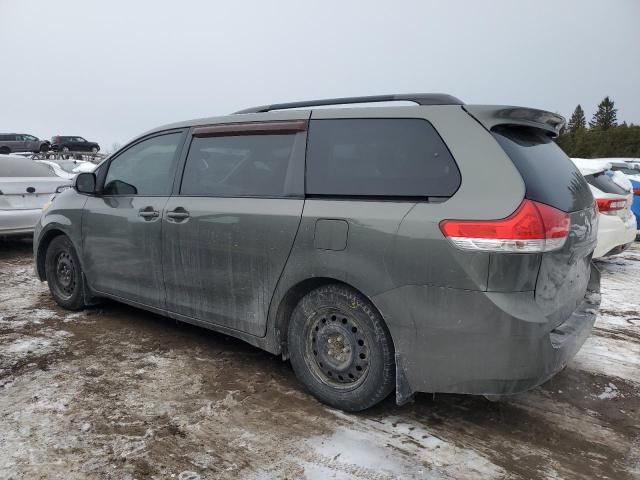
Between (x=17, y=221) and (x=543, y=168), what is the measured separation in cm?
731

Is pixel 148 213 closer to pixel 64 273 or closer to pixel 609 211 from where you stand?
pixel 64 273

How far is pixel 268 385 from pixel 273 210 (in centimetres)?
115

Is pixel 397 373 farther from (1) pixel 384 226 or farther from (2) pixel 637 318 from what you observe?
(2) pixel 637 318

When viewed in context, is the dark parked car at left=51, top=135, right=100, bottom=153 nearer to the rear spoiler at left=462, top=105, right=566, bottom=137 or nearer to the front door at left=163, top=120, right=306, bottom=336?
the front door at left=163, top=120, right=306, bottom=336

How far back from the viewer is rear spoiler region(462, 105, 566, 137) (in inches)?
106

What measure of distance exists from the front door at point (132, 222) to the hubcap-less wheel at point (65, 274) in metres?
0.36

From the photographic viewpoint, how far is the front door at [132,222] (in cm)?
394

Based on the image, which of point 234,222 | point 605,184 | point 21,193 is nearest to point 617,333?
point 605,184

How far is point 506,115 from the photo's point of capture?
274cm

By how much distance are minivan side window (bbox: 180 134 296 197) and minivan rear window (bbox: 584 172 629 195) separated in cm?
452

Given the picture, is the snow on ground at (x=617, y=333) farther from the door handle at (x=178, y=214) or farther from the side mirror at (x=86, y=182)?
the side mirror at (x=86, y=182)

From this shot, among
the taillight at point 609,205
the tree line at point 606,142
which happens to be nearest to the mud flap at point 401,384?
the taillight at point 609,205

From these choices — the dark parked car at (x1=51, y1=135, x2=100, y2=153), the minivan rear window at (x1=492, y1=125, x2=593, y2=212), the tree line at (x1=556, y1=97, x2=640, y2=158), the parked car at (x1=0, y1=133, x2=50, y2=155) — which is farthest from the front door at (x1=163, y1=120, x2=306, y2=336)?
the dark parked car at (x1=51, y1=135, x2=100, y2=153)

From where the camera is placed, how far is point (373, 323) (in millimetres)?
2807
